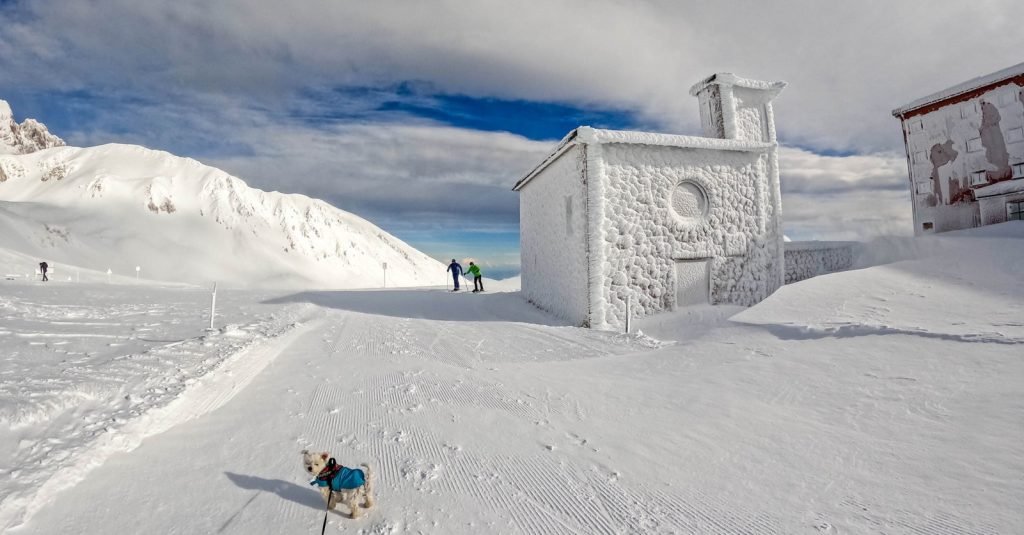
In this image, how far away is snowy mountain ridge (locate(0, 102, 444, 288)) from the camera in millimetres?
36906

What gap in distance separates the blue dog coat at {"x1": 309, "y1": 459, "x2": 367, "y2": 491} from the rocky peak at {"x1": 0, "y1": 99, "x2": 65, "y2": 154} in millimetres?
91568

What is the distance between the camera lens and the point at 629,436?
4.57 metres

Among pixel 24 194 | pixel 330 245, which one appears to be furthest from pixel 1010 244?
pixel 24 194

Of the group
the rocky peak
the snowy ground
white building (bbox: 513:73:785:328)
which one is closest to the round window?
white building (bbox: 513:73:785:328)

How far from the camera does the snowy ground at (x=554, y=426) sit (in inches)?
120

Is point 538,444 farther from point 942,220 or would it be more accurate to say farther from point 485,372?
point 942,220

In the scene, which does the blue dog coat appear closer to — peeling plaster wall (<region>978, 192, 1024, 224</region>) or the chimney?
the chimney

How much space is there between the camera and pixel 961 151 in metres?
15.7

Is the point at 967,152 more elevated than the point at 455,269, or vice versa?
the point at 967,152

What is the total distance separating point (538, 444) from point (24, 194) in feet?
226

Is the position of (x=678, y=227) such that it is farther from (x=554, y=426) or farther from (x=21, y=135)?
(x=21, y=135)

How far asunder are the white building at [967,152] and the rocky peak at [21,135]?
97458 millimetres

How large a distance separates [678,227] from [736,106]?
575 cm

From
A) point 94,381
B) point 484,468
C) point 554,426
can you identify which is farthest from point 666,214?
point 94,381
